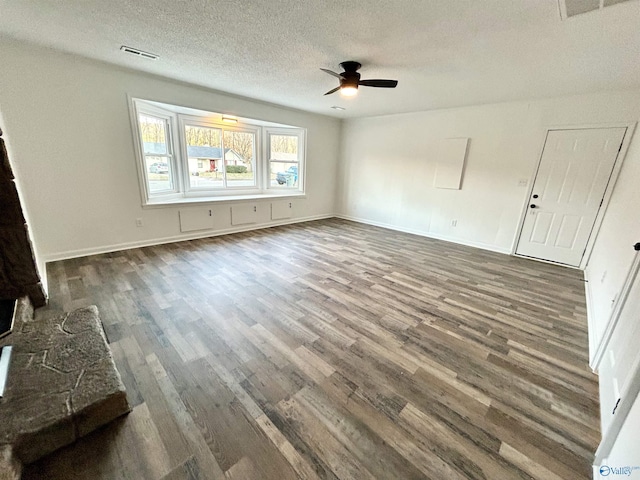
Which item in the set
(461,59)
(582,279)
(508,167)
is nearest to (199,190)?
(461,59)

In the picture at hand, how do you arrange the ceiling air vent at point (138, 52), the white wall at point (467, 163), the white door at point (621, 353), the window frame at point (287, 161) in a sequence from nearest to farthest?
the white door at point (621, 353)
the ceiling air vent at point (138, 52)
the white wall at point (467, 163)
the window frame at point (287, 161)

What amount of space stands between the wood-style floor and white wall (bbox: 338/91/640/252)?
5.36 feet

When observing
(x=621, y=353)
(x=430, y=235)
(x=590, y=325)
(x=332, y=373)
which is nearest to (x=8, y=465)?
(x=332, y=373)

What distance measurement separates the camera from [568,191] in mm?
3883

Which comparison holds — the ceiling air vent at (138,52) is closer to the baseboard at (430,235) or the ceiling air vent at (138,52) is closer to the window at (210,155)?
the window at (210,155)

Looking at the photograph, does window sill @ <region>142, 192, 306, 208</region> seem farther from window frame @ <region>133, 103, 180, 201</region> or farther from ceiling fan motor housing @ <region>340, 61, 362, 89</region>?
ceiling fan motor housing @ <region>340, 61, 362, 89</region>

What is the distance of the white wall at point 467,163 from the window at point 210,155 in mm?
1625

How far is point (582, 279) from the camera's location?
3.56 m

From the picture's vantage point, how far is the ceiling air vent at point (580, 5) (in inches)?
66.0

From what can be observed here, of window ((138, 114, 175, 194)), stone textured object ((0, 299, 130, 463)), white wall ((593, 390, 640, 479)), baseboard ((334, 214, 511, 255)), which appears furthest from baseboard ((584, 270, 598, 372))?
window ((138, 114, 175, 194))

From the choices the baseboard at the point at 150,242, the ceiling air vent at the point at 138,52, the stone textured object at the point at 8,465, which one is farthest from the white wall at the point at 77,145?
the stone textured object at the point at 8,465

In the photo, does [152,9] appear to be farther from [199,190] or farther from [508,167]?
[508,167]

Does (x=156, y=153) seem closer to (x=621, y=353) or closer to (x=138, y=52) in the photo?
(x=138, y=52)

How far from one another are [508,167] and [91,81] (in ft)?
20.4
